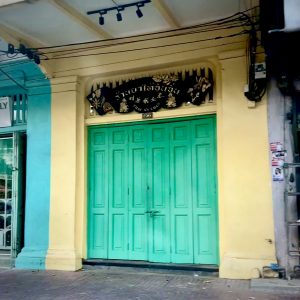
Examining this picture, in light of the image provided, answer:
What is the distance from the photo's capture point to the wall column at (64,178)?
25.8ft

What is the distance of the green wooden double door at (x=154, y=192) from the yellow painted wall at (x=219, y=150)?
22cm

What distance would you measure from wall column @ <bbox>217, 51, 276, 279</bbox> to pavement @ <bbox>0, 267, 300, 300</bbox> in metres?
0.40

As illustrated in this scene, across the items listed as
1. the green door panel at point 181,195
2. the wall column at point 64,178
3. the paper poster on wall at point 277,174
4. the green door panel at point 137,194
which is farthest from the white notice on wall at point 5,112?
the paper poster on wall at point 277,174

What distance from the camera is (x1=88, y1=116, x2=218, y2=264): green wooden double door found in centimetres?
725

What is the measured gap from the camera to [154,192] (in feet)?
25.0

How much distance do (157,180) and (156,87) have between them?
5.65ft

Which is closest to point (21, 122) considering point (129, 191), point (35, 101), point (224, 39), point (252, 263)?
point (35, 101)

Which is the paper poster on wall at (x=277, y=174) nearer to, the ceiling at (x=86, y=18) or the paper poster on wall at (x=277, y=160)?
the paper poster on wall at (x=277, y=160)

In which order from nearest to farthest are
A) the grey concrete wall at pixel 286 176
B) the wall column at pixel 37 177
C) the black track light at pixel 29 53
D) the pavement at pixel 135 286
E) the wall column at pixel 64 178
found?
1. the pavement at pixel 135 286
2. the grey concrete wall at pixel 286 176
3. the black track light at pixel 29 53
4. the wall column at pixel 64 178
5. the wall column at pixel 37 177

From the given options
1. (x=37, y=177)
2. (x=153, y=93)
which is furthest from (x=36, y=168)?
(x=153, y=93)

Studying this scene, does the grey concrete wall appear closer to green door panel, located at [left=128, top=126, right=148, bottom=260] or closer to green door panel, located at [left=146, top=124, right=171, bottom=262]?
green door panel, located at [left=146, top=124, right=171, bottom=262]

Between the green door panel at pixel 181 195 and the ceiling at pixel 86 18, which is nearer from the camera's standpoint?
the ceiling at pixel 86 18

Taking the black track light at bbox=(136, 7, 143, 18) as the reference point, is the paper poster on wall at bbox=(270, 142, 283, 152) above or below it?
below

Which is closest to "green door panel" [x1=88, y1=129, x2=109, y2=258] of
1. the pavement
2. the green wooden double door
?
the green wooden double door
